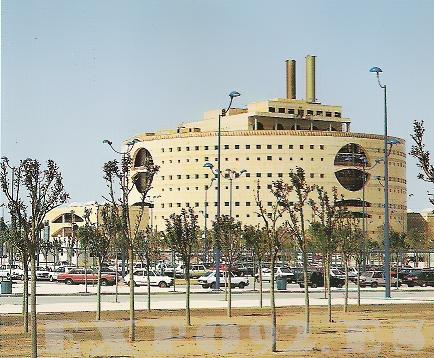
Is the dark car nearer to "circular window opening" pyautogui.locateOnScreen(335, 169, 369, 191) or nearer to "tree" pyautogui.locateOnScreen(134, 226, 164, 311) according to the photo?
"tree" pyautogui.locateOnScreen(134, 226, 164, 311)

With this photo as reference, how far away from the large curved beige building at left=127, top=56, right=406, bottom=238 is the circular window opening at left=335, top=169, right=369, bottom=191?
144 millimetres

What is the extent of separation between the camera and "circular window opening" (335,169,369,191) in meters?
183

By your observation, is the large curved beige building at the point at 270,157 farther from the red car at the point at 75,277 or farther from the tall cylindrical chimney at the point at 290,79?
the red car at the point at 75,277

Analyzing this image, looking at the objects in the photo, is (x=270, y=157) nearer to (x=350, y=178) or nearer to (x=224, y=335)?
(x=350, y=178)

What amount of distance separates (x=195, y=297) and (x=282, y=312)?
13.7 metres

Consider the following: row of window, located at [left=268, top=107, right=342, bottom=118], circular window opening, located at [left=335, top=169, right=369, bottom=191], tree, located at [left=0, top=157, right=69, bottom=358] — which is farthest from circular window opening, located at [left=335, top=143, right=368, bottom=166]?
tree, located at [left=0, top=157, right=69, bottom=358]

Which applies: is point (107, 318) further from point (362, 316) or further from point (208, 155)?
point (208, 155)

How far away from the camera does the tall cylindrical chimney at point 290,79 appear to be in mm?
175625

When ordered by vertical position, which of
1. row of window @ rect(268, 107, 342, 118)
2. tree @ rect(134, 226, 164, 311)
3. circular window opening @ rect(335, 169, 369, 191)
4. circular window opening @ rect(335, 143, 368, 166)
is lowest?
tree @ rect(134, 226, 164, 311)

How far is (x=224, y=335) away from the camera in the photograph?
2614 cm

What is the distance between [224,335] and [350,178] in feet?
526

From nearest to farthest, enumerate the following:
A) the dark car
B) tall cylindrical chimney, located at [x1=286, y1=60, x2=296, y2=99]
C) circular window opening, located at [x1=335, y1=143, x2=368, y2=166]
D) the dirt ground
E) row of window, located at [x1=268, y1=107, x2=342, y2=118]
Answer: the dirt ground
the dark car
tall cylindrical chimney, located at [x1=286, y1=60, x2=296, y2=99]
circular window opening, located at [x1=335, y1=143, x2=368, y2=166]
row of window, located at [x1=268, y1=107, x2=342, y2=118]

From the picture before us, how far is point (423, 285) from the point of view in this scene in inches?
2813

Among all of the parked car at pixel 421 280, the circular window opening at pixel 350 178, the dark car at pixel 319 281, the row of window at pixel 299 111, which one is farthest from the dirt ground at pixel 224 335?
the row of window at pixel 299 111
